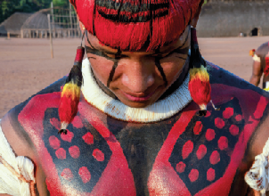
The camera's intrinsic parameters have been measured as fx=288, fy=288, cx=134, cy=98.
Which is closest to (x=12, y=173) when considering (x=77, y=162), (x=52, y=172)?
(x=52, y=172)

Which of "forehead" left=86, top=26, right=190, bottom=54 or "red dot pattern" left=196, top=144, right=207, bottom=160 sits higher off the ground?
"forehead" left=86, top=26, right=190, bottom=54

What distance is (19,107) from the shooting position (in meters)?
1.60

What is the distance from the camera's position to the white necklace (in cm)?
146

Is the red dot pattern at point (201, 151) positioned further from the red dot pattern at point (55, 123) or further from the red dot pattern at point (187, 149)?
the red dot pattern at point (55, 123)

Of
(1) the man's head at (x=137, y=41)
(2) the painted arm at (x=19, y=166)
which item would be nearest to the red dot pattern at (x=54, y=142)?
(2) the painted arm at (x=19, y=166)

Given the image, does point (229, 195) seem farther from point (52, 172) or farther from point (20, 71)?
point (20, 71)

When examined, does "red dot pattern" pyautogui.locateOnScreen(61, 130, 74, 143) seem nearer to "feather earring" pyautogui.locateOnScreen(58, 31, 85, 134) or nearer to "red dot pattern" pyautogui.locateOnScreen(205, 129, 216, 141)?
"feather earring" pyautogui.locateOnScreen(58, 31, 85, 134)

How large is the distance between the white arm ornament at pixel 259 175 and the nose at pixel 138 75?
0.66 metres

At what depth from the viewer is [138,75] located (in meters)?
1.14

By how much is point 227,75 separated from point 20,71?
1152 centimetres

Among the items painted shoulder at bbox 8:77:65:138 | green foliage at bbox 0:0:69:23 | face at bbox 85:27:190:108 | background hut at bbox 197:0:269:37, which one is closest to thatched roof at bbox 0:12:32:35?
green foliage at bbox 0:0:69:23

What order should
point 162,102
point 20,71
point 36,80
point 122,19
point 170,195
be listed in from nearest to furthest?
point 122,19 → point 170,195 → point 162,102 → point 36,80 → point 20,71

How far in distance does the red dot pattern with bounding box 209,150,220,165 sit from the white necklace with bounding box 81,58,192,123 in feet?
0.90

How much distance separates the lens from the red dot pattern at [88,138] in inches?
57.5
